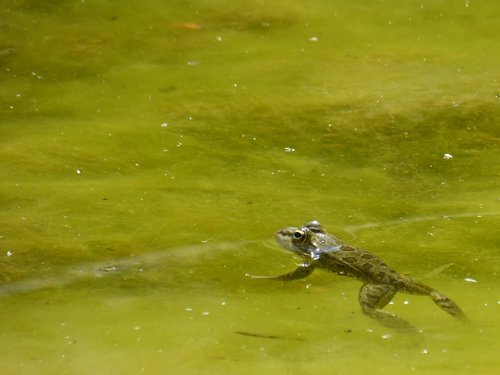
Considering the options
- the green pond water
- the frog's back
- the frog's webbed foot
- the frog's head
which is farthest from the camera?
the frog's head

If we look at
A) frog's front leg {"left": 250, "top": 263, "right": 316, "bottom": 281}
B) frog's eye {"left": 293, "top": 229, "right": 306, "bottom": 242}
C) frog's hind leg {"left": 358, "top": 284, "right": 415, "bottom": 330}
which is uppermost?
frog's eye {"left": 293, "top": 229, "right": 306, "bottom": 242}

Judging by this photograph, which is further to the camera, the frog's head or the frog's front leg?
the frog's head

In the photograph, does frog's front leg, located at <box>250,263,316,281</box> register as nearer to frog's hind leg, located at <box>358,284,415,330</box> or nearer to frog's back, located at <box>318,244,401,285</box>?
frog's back, located at <box>318,244,401,285</box>

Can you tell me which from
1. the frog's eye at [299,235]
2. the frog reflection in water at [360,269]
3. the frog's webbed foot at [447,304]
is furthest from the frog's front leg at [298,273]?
the frog's webbed foot at [447,304]

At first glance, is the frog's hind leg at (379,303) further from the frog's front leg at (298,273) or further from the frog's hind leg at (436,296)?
the frog's front leg at (298,273)

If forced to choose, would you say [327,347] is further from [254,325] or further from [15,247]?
[15,247]

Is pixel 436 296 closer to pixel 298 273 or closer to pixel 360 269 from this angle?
pixel 360 269

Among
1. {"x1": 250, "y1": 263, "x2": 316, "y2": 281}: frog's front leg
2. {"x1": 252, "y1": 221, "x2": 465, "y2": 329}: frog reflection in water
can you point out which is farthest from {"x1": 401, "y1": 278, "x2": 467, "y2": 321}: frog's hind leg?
{"x1": 250, "y1": 263, "x2": 316, "y2": 281}: frog's front leg

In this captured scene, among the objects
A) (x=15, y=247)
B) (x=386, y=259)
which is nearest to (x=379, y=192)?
(x=386, y=259)
